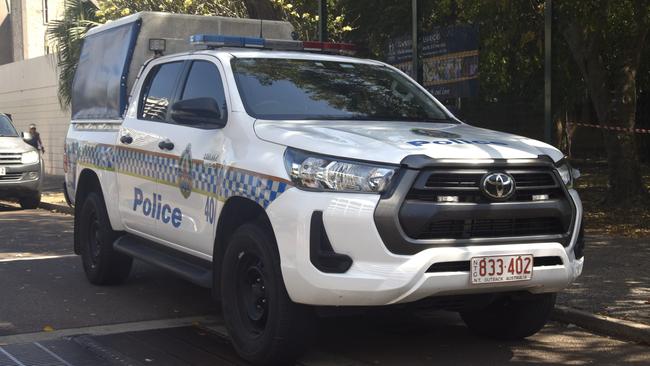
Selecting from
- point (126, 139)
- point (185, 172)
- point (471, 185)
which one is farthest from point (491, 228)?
point (126, 139)

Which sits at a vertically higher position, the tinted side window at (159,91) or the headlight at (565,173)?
the tinted side window at (159,91)

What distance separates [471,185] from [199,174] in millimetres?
2015

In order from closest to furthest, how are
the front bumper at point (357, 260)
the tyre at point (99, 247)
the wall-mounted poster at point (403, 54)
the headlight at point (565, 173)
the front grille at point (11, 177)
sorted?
1. the front bumper at point (357, 260)
2. the headlight at point (565, 173)
3. the tyre at point (99, 247)
4. the wall-mounted poster at point (403, 54)
5. the front grille at point (11, 177)

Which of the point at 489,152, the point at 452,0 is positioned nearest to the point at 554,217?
the point at 489,152

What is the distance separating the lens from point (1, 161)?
1667 centimetres

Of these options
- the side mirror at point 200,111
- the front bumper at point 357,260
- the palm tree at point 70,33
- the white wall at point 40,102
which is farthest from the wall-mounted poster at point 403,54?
the white wall at point 40,102

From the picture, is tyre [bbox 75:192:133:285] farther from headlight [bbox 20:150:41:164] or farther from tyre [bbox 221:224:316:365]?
headlight [bbox 20:150:41:164]

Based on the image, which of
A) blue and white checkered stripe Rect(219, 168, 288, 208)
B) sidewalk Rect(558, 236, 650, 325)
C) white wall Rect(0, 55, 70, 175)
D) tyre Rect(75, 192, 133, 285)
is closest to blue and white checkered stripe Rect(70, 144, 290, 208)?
blue and white checkered stripe Rect(219, 168, 288, 208)

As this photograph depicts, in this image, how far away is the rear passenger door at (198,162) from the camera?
19.5 feet

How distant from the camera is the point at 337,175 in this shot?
4.96 metres

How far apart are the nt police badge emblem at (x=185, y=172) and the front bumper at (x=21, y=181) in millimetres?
11278

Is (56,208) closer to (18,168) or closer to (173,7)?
(18,168)

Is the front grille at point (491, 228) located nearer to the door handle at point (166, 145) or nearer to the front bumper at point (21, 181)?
the door handle at point (166, 145)

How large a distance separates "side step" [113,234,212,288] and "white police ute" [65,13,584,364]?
0.06 feet
